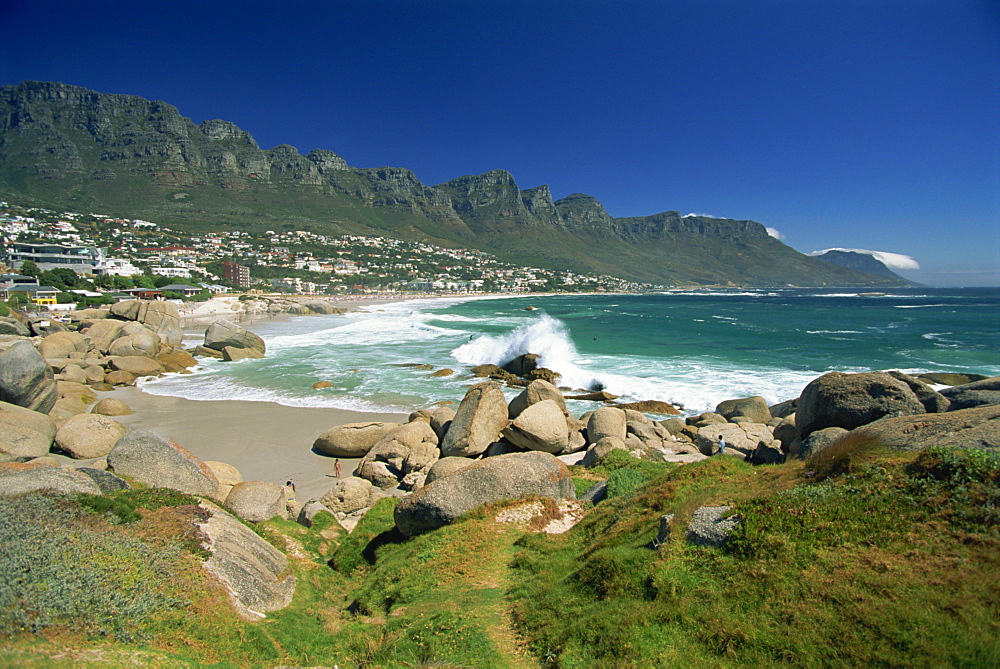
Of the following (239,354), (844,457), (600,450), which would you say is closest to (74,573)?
(844,457)

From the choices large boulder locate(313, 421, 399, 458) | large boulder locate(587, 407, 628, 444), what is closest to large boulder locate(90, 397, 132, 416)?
large boulder locate(313, 421, 399, 458)

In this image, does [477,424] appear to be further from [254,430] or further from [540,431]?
[254,430]

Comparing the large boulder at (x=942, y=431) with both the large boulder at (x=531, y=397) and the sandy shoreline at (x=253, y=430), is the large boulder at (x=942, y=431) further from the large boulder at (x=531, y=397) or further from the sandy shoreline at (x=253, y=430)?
the sandy shoreline at (x=253, y=430)

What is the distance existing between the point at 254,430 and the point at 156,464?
30.5ft

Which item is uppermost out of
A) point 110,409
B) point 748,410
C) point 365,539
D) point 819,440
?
point 819,440

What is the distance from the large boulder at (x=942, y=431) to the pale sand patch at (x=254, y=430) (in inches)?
498

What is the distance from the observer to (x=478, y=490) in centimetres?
863

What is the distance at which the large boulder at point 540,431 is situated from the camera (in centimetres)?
1261

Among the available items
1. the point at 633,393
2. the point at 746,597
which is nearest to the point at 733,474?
the point at 746,597

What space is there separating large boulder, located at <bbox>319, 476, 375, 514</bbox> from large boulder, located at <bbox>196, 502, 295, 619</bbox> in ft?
10.5

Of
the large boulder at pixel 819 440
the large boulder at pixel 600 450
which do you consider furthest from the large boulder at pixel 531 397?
the large boulder at pixel 819 440

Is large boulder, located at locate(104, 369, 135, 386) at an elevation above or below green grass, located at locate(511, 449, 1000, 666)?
below

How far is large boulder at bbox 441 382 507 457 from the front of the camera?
43.1ft

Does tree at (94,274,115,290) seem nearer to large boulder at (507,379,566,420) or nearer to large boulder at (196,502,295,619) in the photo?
large boulder at (507,379,566,420)
